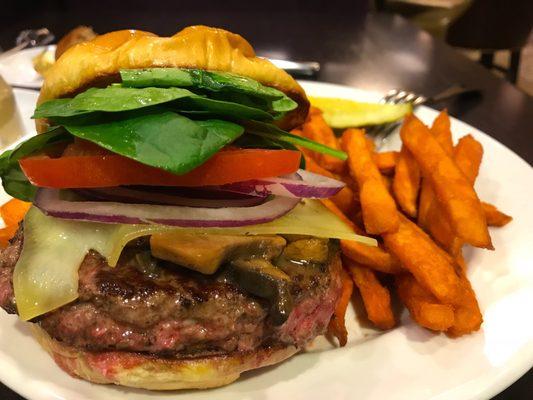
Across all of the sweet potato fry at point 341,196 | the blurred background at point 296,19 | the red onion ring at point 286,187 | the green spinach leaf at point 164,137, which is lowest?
the blurred background at point 296,19

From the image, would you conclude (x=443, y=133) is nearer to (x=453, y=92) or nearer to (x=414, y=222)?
(x=414, y=222)

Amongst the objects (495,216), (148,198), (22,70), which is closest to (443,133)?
(495,216)

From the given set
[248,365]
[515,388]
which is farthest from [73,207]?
[515,388]

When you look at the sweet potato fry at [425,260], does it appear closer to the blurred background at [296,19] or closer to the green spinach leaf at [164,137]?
the green spinach leaf at [164,137]

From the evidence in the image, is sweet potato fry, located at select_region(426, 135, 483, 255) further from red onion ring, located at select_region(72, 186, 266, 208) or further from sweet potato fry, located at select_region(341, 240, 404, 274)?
red onion ring, located at select_region(72, 186, 266, 208)

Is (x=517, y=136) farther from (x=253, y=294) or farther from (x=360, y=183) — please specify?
(x=253, y=294)

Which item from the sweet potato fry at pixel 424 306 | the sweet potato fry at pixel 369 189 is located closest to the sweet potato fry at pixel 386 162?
the sweet potato fry at pixel 369 189
